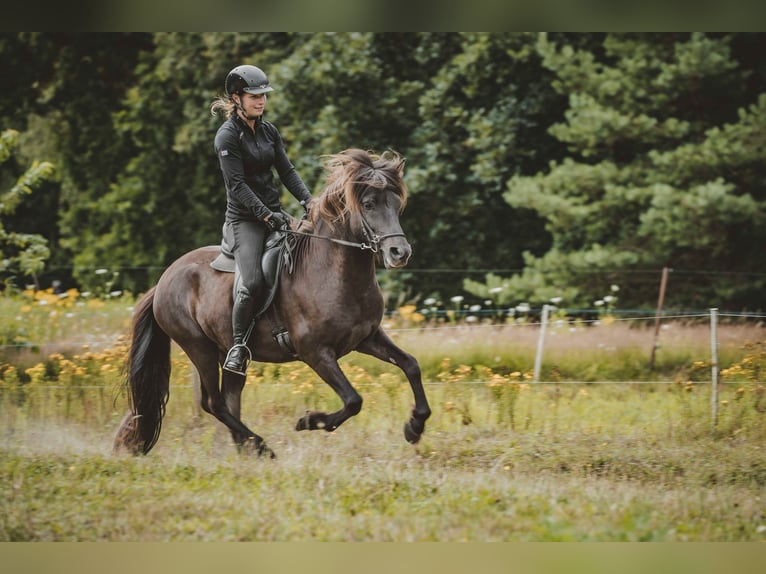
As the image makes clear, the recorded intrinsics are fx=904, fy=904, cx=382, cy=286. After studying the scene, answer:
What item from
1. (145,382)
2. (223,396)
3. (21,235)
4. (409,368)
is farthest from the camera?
(21,235)

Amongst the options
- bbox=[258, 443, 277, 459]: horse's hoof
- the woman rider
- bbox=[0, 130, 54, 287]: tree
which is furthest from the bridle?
bbox=[0, 130, 54, 287]: tree

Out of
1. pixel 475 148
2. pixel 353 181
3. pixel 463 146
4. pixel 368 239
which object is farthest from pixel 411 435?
pixel 463 146

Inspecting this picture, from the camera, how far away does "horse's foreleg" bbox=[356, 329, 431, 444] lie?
6.91 meters

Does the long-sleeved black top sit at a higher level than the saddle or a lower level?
higher

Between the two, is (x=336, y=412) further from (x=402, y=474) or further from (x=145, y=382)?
(x=145, y=382)

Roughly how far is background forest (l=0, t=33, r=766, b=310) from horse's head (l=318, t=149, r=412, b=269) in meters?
6.76

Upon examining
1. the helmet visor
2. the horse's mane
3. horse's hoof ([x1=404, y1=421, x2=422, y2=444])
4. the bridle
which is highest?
the helmet visor

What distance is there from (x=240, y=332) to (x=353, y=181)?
1.52m

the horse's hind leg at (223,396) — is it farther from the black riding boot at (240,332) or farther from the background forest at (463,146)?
the background forest at (463,146)

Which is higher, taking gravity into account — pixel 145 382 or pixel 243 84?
pixel 243 84

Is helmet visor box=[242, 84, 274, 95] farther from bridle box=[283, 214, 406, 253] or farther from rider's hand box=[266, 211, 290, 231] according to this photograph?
bridle box=[283, 214, 406, 253]

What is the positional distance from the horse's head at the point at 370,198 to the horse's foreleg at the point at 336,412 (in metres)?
0.97

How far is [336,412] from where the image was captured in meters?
6.78
